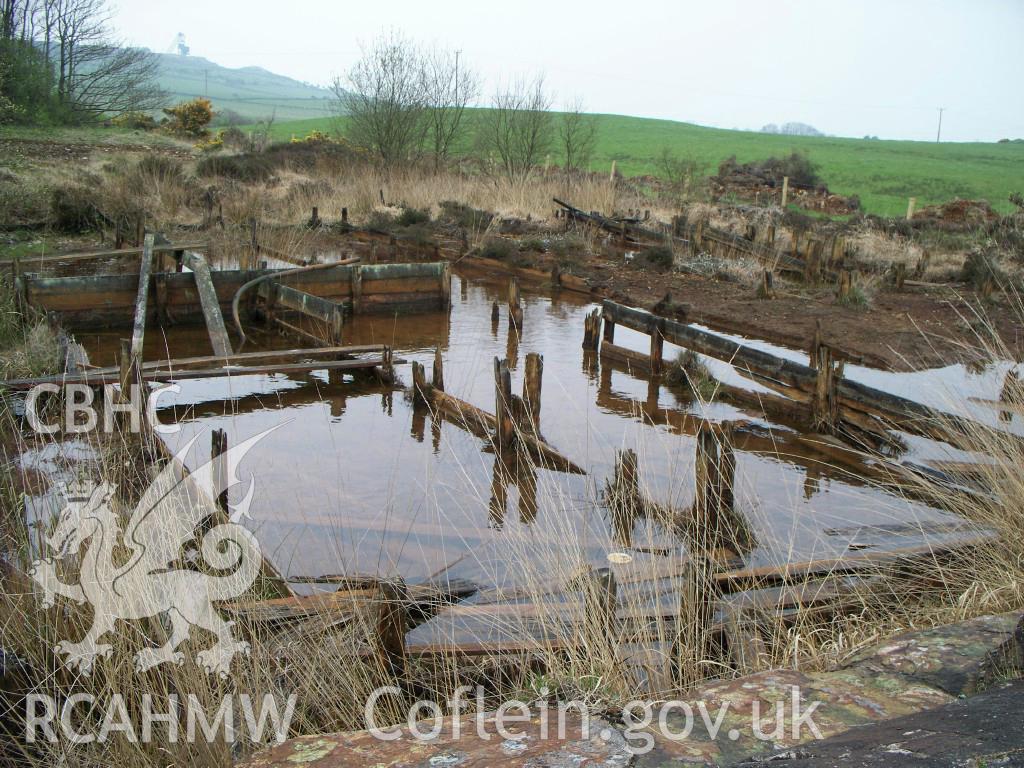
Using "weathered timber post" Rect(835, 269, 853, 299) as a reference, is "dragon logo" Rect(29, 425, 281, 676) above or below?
below

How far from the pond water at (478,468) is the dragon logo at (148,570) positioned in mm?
545

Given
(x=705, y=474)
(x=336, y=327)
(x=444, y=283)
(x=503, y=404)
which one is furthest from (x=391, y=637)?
(x=444, y=283)

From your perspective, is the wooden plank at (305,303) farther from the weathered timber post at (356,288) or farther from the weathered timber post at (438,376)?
the weathered timber post at (438,376)

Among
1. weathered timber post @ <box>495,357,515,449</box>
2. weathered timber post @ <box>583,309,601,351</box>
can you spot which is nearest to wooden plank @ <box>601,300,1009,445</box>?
weathered timber post @ <box>583,309,601,351</box>

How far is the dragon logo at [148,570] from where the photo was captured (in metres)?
3.21

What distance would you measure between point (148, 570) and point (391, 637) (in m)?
0.99

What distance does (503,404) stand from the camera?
24.0 ft

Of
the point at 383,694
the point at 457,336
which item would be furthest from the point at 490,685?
the point at 457,336

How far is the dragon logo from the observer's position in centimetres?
321

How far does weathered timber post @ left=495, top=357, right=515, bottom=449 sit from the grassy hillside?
100ft

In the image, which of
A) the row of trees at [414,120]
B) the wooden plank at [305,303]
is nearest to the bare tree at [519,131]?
the row of trees at [414,120]

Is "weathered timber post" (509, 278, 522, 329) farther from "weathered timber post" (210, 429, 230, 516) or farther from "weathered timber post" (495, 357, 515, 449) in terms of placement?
"weathered timber post" (210, 429, 230, 516)

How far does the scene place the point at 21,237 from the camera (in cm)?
1891

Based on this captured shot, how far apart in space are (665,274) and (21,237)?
13544 millimetres
